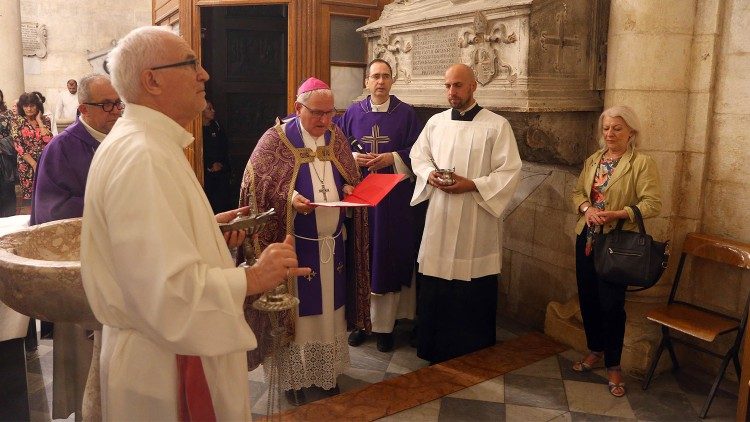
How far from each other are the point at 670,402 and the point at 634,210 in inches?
44.2

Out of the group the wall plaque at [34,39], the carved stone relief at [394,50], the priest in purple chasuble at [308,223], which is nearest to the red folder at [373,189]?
the priest in purple chasuble at [308,223]

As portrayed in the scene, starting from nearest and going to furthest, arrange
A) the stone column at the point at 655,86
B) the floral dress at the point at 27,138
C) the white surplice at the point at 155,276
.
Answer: the white surplice at the point at 155,276 → the stone column at the point at 655,86 → the floral dress at the point at 27,138

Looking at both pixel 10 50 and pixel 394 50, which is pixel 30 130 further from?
pixel 394 50

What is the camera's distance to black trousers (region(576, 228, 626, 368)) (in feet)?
12.3

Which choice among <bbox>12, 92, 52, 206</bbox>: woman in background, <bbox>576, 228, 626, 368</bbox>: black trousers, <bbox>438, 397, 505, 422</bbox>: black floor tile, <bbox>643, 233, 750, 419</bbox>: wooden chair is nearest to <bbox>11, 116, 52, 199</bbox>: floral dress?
<bbox>12, 92, 52, 206</bbox>: woman in background

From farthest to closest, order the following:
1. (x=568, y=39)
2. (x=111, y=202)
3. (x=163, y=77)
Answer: (x=568, y=39), (x=163, y=77), (x=111, y=202)

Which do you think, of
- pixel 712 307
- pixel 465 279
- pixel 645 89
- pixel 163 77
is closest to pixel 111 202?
pixel 163 77

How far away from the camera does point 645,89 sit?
13.1 feet

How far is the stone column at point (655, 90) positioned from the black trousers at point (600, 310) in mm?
277

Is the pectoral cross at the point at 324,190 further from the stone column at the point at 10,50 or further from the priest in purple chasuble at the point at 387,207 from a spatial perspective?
the stone column at the point at 10,50

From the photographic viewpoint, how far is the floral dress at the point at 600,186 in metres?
3.79

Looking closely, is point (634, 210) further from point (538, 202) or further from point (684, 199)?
point (538, 202)

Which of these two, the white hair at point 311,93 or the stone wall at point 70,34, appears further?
the stone wall at point 70,34

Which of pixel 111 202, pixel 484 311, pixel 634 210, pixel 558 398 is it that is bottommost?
pixel 558 398
